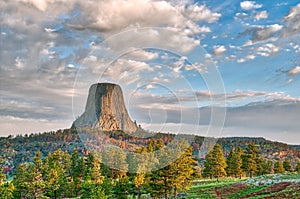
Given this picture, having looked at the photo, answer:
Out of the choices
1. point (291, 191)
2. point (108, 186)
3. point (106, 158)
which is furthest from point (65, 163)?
point (291, 191)

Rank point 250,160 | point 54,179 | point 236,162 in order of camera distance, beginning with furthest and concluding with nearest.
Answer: point 236,162 < point 250,160 < point 54,179

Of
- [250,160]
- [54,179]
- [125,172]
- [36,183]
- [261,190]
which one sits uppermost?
[250,160]

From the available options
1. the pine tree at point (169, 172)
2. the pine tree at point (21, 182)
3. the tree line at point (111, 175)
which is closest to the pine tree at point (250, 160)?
the tree line at point (111, 175)

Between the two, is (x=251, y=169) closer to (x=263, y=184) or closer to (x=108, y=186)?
(x=263, y=184)

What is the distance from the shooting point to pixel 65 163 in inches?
3588

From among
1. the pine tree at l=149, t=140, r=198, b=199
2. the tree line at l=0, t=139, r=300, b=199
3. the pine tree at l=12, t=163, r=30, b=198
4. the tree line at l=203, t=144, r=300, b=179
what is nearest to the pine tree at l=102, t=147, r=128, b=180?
the tree line at l=0, t=139, r=300, b=199

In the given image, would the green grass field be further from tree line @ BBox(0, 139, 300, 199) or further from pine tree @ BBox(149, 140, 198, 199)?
pine tree @ BBox(149, 140, 198, 199)

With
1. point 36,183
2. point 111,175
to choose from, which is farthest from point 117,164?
point 36,183

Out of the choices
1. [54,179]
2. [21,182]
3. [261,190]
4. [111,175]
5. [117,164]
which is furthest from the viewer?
[111,175]

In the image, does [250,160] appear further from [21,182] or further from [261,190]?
[21,182]

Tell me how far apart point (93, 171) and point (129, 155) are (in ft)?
38.5

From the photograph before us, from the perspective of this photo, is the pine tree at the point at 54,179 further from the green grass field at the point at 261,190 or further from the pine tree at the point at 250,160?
the pine tree at the point at 250,160

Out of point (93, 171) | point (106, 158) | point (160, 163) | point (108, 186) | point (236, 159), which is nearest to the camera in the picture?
point (160, 163)

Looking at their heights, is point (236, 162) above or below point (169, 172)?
below
